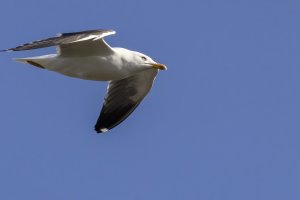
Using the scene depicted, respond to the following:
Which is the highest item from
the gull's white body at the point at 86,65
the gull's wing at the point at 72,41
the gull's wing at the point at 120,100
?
the gull's wing at the point at 72,41

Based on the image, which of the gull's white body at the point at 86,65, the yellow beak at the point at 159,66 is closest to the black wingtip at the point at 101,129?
the yellow beak at the point at 159,66

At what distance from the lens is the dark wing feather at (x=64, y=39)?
36.3ft

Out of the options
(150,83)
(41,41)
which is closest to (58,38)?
(41,41)

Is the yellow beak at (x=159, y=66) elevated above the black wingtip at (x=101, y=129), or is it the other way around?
the yellow beak at (x=159, y=66)

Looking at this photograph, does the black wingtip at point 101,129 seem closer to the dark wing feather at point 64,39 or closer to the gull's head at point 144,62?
the gull's head at point 144,62

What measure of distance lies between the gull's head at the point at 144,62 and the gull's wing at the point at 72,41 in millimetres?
610

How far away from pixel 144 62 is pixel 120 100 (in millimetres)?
1500

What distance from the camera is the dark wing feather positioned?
11054 mm

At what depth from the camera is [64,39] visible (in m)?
11.5

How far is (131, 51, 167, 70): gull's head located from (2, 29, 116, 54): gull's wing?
610 millimetres

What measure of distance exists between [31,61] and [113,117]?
222 cm

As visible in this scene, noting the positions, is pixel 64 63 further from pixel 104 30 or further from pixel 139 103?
pixel 139 103

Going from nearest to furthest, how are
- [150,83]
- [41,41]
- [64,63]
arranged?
1. [41,41]
2. [64,63]
3. [150,83]

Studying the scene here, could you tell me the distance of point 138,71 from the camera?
12812 mm
